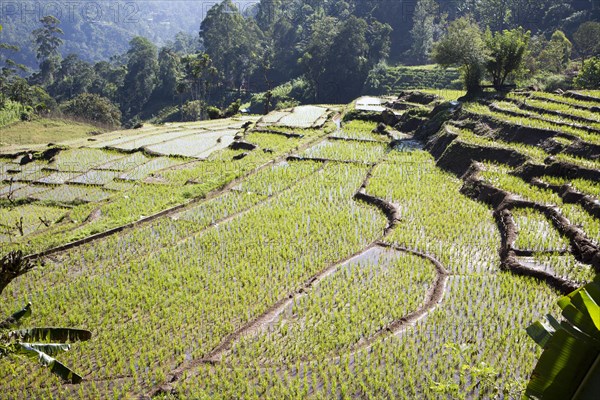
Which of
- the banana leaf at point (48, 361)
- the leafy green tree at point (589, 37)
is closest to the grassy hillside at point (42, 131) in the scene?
the banana leaf at point (48, 361)

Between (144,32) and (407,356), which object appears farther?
(144,32)

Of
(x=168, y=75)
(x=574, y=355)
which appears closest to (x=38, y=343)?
(x=574, y=355)

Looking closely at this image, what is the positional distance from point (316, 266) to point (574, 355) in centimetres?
611

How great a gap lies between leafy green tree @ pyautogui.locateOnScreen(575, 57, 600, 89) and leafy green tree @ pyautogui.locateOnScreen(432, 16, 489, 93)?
26.1 ft

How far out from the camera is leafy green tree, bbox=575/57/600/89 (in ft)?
83.2

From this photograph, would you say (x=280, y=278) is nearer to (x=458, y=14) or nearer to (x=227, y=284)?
(x=227, y=284)

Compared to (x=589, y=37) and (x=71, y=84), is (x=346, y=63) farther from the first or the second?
(x=71, y=84)

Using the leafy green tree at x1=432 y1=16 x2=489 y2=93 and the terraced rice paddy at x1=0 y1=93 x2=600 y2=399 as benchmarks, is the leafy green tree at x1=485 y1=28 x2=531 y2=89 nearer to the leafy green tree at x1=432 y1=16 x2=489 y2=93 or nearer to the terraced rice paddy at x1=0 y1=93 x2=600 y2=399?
the leafy green tree at x1=432 y1=16 x2=489 y2=93

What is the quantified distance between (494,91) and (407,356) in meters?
18.8

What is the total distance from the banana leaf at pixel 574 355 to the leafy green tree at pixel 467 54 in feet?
66.6

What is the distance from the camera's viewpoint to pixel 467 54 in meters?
21.2

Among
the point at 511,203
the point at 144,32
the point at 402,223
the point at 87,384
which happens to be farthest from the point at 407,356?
the point at 144,32

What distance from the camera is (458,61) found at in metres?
21.6

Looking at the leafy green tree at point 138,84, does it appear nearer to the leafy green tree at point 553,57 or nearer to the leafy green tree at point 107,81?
the leafy green tree at point 107,81
